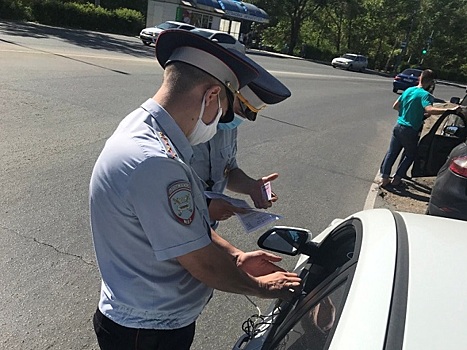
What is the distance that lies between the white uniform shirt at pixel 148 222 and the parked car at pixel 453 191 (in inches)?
131

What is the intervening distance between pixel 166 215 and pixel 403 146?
21.8 feet

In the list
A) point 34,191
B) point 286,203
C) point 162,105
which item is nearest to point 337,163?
point 286,203

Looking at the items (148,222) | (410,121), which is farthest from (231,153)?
(410,121)

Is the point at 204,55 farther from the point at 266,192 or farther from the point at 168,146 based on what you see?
the point at 266,192

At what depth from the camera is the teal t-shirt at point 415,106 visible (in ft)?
23.1

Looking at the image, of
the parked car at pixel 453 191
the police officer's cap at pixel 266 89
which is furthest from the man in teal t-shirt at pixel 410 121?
the police officer's cap at pixel 266 89

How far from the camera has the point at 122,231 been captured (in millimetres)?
1518

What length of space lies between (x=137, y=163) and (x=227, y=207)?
37.3 inches

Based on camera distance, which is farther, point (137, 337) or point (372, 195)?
point (372, 195)

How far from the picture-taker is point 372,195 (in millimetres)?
6891

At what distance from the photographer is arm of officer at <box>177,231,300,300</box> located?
150 cm

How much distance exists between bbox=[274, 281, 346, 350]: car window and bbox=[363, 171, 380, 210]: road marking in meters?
4.69

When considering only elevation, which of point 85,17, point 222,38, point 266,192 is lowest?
point 85,17

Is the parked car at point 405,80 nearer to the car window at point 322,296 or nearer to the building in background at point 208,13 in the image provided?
the building in background at point 208,13
